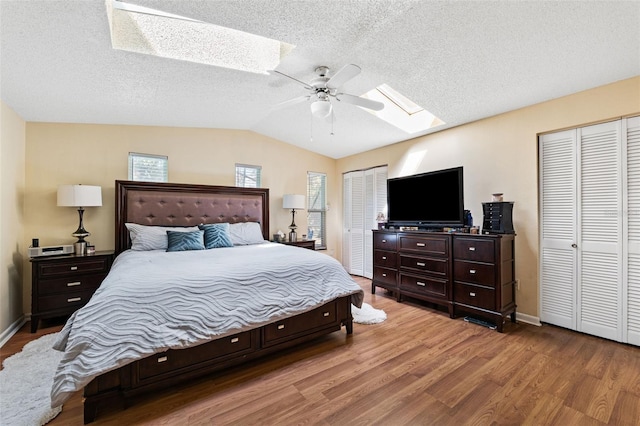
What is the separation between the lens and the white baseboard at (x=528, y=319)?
126 inches

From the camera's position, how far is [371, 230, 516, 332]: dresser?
3061 millimetres

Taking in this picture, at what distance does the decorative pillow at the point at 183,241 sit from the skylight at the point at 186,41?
2031 millimetres

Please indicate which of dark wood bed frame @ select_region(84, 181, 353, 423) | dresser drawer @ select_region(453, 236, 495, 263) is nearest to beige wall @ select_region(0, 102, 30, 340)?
dark wood bed frame @ select_region(84, 181, 353, 423)

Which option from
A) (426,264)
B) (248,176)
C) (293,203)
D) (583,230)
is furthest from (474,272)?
(248,176)

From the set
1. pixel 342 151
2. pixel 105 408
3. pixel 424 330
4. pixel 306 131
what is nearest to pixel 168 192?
pixel 306 131

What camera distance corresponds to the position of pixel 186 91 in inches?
125

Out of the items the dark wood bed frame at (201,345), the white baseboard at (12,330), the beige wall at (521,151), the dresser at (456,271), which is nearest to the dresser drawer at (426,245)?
the dresser at (456,271)

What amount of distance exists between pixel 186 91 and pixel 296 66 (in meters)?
1.38

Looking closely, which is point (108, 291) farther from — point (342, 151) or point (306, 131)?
point (342, 151)

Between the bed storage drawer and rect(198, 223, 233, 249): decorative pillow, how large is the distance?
5.61 feet

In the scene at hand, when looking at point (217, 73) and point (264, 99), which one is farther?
point (264, 99)

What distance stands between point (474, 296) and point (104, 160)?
17.0ft

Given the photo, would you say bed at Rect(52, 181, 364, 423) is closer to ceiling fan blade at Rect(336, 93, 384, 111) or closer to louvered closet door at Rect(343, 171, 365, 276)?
ceiling fan blade at Rect(336, 93, 384, 111)

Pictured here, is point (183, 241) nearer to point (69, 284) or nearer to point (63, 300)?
point (69, 284)
